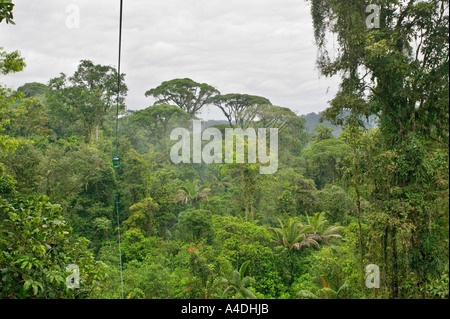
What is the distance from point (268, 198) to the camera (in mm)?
12672

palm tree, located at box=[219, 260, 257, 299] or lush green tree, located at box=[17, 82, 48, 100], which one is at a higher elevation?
lush green tree, located at box=[17, 82, 48, 100]

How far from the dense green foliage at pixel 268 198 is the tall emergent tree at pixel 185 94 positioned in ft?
10.9

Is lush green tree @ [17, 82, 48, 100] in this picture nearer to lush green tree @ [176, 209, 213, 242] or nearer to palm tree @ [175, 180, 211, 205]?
palm tree @ [175, 180, 211, 205]

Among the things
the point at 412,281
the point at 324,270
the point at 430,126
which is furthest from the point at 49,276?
the point at 324,270

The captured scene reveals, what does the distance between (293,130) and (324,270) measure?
1286cm

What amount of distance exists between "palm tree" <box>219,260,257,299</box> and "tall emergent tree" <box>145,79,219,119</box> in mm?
14735

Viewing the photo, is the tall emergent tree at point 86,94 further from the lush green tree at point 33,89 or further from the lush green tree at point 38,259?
the lush green tree at point 38,259

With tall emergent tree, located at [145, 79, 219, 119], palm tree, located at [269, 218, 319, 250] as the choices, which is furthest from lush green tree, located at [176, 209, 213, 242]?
tall emergent tree, located at [145, 79, 219, 119]

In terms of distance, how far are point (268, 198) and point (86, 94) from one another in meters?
9.94

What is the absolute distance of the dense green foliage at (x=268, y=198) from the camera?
3445mm

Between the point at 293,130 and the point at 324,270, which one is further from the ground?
the point at 293,130

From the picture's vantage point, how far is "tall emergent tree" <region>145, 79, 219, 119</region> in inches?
796

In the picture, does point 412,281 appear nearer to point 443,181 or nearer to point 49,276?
point 443,181

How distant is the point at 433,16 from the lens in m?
4.00
